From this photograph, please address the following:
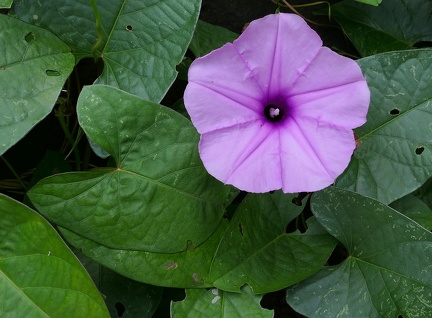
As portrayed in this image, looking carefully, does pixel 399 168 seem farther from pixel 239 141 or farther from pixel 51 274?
pixel 51 274

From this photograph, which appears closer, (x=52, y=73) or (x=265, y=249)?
(x=52, y=73)

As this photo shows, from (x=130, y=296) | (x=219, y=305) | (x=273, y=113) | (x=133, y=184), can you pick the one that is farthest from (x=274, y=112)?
(x=130, y=296)

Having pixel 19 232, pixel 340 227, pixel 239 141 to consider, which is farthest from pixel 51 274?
pixel 340 227

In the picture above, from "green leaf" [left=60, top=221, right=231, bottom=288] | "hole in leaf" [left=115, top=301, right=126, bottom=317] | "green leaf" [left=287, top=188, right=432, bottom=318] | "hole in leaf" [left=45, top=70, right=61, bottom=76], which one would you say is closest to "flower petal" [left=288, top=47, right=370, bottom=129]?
A: "green leaf" [left=287, top=188, right=432, bottom=318]

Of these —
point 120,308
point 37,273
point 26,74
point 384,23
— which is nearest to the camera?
point 37,273

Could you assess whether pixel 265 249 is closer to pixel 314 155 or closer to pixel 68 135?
pixel 314 155

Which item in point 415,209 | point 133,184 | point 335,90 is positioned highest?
point 335,90

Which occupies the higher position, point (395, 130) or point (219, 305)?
point (395, 130)
